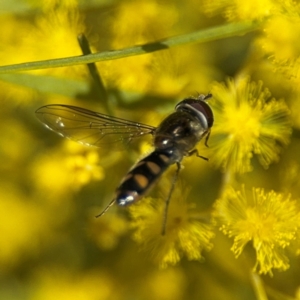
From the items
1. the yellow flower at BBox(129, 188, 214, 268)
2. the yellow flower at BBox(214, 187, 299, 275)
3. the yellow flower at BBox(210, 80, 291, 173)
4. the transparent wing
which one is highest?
the transparent wing

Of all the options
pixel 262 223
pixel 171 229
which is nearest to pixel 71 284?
pixel 171 229

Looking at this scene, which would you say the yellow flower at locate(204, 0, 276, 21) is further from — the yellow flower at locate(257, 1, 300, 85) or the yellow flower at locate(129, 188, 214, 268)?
the yellow flower at locate(129, 188, 214, 268)

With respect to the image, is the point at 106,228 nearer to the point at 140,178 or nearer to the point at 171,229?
the point at 171,229

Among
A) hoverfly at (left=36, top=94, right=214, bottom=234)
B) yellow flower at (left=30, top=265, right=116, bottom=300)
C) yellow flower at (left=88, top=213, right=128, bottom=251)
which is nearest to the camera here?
hoverfly at (left=36, top=94, right=214, bottom=234)

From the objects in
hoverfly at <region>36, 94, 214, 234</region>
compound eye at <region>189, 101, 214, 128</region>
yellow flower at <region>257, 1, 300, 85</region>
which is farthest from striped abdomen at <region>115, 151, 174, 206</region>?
yellow flower at <region>257, 1, 300, 85</region>

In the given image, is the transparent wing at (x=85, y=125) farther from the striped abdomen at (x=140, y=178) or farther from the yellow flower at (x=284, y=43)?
the yellow flower at (x=284, y=43)

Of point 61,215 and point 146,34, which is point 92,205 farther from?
point 146,34

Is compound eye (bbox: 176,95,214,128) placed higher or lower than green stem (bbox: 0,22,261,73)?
lower

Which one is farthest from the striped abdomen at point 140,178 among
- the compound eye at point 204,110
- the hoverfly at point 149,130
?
the compound eye at point 204,110
